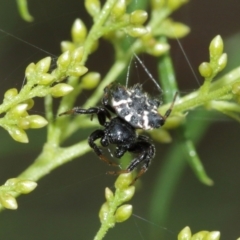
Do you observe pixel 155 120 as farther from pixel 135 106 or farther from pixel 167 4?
pixel 167 4

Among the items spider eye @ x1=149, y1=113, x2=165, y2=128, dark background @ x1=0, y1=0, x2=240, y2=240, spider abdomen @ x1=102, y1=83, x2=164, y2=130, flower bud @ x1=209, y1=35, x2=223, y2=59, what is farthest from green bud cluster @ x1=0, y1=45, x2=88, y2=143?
dark background @ x1=0, y1=0, x2=240, y2=240

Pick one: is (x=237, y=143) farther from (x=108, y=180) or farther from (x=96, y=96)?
(x=96, y=96)

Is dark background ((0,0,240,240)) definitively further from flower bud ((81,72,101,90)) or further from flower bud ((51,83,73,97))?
flower bud ((51,83,73,97))

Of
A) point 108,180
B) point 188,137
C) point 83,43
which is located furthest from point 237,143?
point 83,43

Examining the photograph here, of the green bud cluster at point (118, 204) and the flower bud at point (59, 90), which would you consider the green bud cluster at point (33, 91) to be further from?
the green bud cluster at point (118, 204)

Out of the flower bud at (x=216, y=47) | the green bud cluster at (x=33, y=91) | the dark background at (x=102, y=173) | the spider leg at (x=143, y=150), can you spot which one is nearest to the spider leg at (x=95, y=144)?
the spider leg at (x=143, y=150)

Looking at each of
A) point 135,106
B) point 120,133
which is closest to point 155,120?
point 135,106
